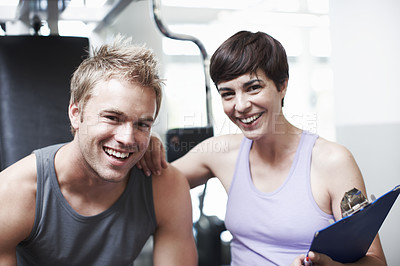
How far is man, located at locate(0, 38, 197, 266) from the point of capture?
3.54 feet

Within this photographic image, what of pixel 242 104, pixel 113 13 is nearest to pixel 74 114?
pixel 242 104

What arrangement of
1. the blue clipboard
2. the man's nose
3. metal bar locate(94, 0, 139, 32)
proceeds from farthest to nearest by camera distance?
1. metal bar locate(94, 0, 139, 32)
2. the man's nose
3. the blue clipboard

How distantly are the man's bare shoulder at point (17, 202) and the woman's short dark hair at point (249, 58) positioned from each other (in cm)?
62

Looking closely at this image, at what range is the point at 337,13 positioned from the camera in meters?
1.87

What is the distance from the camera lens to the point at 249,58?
1236 millimetres

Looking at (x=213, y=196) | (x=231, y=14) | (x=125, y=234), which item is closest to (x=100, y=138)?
(x=125, y=234)

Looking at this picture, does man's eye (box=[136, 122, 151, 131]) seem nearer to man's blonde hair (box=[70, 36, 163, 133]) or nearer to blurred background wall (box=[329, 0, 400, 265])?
man's blonde hair (box=[70, 36, 163, 133])

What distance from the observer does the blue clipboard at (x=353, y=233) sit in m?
0.94

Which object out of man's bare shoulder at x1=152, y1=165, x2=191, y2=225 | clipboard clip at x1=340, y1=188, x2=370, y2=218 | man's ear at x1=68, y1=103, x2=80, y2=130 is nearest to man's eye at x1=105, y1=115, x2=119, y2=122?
man's ear at x1=68, y1=103, x2=80, y2=130

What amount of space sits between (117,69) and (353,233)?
2.41 ft

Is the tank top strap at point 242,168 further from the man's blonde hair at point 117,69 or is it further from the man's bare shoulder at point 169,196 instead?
the man's blonde hair at point 117,69

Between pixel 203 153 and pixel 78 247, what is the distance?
1.81ft

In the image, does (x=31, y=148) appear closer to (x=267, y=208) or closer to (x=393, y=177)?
(x=267, y=208)

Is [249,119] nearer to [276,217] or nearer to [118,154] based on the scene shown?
[276,217]
